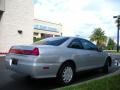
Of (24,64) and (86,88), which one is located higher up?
(24,64)

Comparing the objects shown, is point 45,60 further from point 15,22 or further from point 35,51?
point 15,22

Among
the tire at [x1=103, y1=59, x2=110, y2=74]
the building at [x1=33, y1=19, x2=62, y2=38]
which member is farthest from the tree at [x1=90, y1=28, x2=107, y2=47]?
the tire at [x1=103, y1=59, x2=110, y2=74]

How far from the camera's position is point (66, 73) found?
317 inches

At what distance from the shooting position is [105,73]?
10.5 meters

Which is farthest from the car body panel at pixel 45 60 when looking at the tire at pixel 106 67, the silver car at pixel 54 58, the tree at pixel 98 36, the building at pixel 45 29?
the tree at pixel 98 36

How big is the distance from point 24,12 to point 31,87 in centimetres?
1916

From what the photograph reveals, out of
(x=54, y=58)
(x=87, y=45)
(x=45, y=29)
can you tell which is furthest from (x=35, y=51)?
(x=45, y=29)

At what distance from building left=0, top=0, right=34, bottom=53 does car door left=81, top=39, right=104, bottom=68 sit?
15.5 meters

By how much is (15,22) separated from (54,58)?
18.3m

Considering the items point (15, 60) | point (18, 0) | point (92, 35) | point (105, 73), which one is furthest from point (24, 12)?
point (92, 35)

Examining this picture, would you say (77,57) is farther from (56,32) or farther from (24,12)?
(56,32)

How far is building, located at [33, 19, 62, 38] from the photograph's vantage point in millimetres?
73500

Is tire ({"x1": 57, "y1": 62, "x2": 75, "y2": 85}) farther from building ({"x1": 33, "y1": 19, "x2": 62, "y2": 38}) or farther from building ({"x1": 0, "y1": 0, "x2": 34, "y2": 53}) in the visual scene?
building ({"x1": 33, "y1": 19, "x2": 62, "y2": 38})

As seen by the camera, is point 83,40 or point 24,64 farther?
point 83,40
